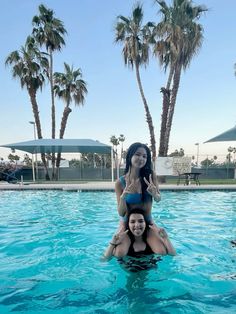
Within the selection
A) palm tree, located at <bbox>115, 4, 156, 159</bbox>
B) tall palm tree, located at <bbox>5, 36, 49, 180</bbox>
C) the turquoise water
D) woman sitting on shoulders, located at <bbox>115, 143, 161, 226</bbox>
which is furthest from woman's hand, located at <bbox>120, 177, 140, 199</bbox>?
tall palm tree, located at <bbox>5, 36, 49, 180</bbox>

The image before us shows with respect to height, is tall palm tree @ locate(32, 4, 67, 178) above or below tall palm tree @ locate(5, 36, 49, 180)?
above

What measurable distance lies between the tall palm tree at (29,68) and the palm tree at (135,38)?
7.64 metres

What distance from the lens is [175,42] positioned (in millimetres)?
18469

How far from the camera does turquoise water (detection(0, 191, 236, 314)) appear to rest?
2.84m

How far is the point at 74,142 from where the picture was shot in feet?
63.7

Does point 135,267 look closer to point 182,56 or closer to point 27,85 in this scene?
point 182,56

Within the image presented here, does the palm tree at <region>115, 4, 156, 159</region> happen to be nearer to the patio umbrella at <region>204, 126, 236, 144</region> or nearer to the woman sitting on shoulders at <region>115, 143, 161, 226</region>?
the patio umbrella at <region>204, 126, 236, 144</region>

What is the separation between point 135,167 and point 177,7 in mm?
18261

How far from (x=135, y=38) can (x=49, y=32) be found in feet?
27.0

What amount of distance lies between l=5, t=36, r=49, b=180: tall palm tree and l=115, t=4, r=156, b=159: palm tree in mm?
7635

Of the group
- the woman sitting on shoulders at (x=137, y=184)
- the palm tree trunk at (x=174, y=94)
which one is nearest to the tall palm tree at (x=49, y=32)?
the palm tree trunk at (x=174, y=94)

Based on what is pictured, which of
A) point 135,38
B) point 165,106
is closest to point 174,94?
point 165,106

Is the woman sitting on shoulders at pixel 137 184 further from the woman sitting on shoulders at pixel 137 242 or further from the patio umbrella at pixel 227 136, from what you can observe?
the patio umbrella at pixel 227 136

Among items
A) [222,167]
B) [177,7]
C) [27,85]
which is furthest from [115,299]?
[222,167]
